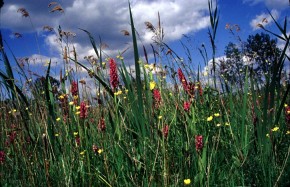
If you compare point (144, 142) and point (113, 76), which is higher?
point (113, 76)

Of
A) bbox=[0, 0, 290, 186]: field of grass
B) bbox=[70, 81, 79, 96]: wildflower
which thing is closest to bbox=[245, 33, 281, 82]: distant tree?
bbox=[0, 0, 290, 186]: field of grass

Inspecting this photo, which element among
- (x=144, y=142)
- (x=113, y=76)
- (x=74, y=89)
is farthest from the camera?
(x=74, y=89)

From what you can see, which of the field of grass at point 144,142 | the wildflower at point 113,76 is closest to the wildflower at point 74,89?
the field of grass at point 144,142

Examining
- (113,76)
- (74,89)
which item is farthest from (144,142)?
(74,89)

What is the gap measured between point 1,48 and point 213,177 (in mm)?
1717

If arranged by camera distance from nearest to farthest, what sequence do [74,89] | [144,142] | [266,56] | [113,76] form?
[144,142], [113,76], [74,89], [266,56]

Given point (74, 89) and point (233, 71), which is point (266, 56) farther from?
point (74, 89)

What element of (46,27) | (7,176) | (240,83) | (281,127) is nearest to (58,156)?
(7,176)

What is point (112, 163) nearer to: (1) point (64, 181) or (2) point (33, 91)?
(1) point (64, 181)

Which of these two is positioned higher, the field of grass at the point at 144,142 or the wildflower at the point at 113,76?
the wildflower at the point at 113,76

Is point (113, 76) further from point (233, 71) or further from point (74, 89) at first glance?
point (233, 71)

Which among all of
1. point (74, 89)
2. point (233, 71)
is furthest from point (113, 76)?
point (233, 71)

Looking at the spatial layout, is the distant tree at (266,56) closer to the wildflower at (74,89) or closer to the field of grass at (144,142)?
the field of grass at (144,142)

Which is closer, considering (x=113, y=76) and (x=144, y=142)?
(x=144, y=142)
